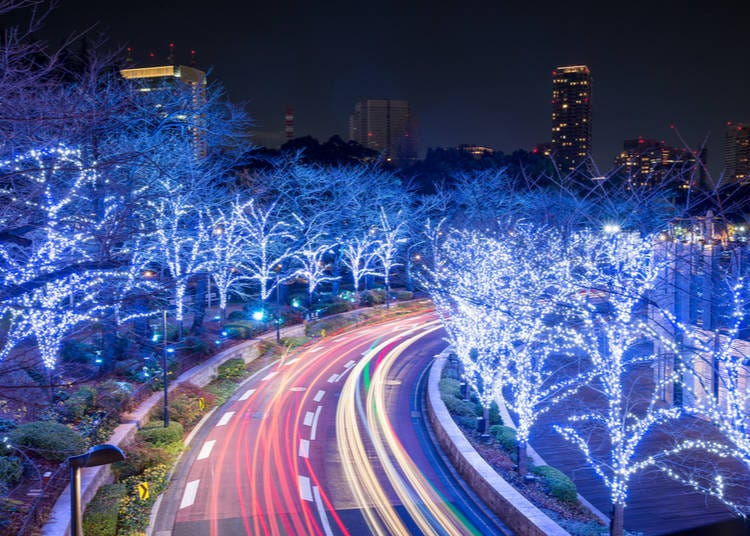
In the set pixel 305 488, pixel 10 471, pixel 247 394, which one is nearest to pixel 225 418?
pixel 247 394

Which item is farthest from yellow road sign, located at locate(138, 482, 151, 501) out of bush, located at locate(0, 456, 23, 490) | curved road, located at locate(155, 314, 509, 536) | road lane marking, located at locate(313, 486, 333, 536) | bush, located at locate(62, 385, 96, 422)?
road lane marking, located at locate(313, 486, 333, 536)

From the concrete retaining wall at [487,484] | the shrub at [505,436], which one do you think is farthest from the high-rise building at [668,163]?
the shrub at [505,436]

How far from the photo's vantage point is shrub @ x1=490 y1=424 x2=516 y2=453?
1519cm

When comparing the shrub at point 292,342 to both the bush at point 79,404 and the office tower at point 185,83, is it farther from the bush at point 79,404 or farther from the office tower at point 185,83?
the bush at point 79,404

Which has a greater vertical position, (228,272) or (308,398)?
(228,272)

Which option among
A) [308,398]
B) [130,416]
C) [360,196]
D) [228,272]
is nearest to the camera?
[130,416]

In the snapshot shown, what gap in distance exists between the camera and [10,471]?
32.1ft

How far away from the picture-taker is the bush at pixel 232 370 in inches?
856

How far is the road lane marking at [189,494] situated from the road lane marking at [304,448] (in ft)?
9.33

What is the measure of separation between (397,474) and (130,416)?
7.37 meters

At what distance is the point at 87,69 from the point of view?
1572 cm

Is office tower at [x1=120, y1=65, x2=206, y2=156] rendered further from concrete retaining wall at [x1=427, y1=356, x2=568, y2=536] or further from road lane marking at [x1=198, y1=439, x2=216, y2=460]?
concrete retaining wall at [x1=427, y1=356, x2=568, y2=536]

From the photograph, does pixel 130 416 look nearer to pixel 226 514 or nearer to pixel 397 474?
pixel 226 514

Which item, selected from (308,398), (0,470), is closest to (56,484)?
(0,470)
